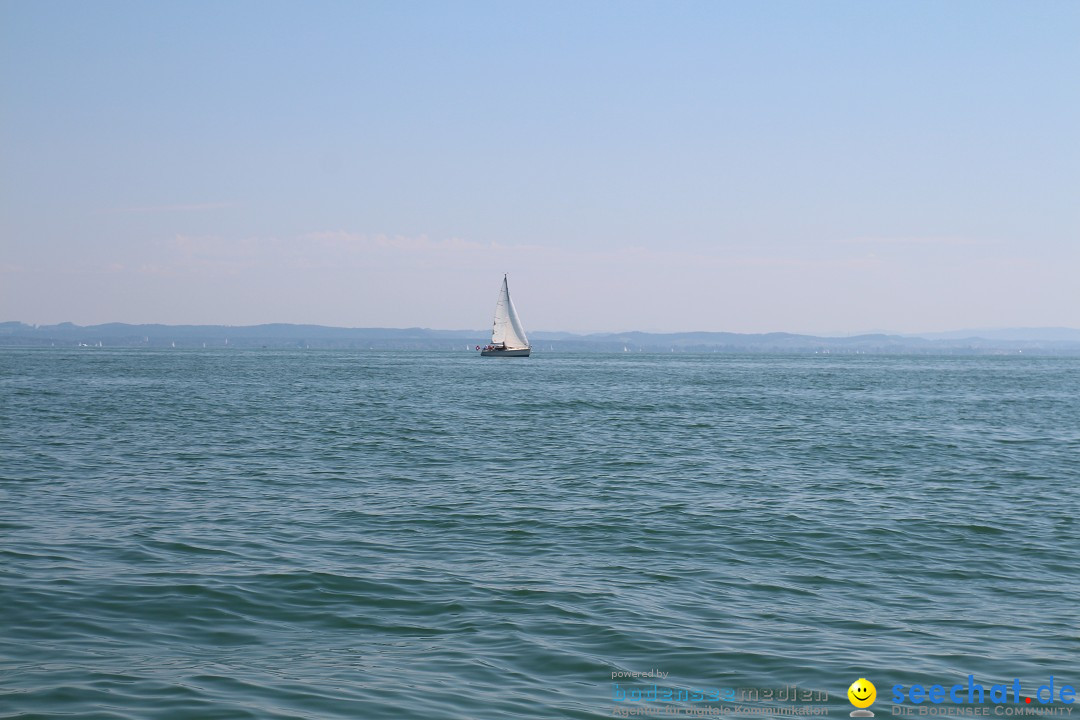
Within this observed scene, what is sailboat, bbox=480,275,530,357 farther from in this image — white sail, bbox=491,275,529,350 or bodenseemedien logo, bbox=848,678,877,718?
bodenseemedien logo, bbox=848,678,877,718

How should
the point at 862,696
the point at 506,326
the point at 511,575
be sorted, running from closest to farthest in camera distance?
the point at 862,696, the point at 511,575, the point at 506,326

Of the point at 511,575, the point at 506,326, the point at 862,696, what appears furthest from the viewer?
the point at 506,326

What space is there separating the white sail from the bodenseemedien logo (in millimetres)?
150982

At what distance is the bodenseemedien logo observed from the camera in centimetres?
1050

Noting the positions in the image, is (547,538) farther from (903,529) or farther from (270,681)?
(270,681)

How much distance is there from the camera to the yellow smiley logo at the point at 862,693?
10.7 meters

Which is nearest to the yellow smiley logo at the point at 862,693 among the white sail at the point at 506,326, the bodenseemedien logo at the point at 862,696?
the bodenseemedien logo at the point at 862,696

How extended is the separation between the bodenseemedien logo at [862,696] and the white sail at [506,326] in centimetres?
15098

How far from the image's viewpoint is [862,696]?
10.8 m

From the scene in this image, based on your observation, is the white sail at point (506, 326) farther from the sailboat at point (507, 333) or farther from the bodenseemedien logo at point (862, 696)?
the bodenseemedien logo at point (862, 696)

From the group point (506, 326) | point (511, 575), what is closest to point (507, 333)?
point (506, 326)

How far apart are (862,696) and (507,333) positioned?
165 metres

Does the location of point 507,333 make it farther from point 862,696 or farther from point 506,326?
point 862,696

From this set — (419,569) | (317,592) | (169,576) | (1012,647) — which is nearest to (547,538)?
(419,569)
